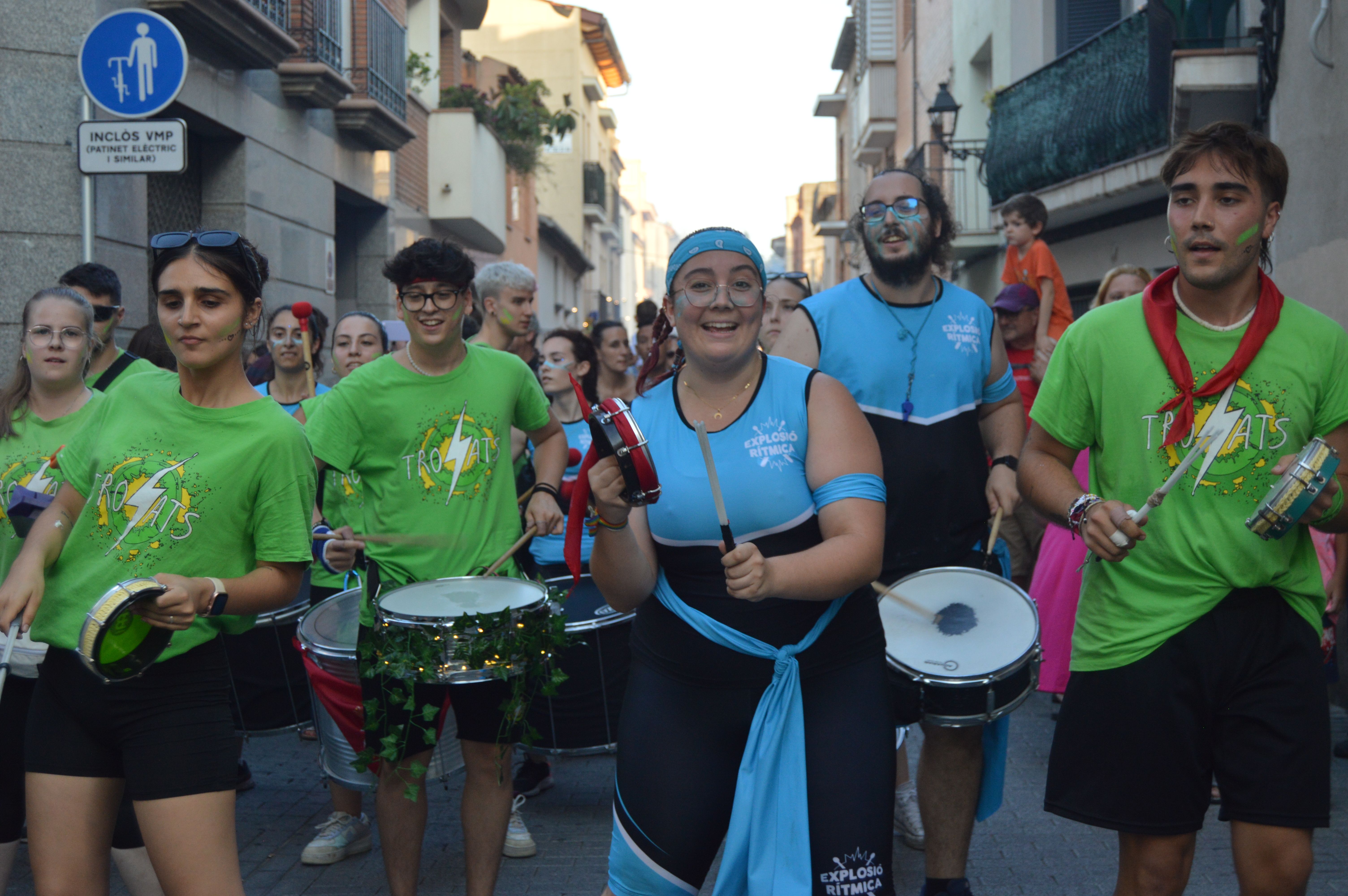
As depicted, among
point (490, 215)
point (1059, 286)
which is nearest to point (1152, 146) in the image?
point (1059, 286)

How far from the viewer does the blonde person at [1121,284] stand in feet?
21.6

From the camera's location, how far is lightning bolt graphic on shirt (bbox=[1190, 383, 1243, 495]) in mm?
3154

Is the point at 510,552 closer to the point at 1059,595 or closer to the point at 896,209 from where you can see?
the point at 896,209

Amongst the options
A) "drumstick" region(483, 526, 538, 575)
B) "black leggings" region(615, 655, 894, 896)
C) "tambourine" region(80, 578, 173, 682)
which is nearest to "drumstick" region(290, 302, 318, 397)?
"drumstick" region(483, 526, 538, 575)

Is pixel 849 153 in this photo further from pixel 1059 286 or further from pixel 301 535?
pixel 301 535

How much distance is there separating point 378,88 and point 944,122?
27.0 feet

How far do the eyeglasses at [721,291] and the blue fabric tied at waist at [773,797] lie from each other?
0.75m

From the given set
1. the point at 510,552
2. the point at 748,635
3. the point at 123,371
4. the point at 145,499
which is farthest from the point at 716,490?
the point at 123,371

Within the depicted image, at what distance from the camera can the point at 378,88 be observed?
50.5ft

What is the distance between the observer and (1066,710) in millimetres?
3367

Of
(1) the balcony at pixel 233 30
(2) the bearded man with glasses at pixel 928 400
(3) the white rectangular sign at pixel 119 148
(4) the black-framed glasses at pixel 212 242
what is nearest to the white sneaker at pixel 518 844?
(2) the bearded man with glasses at pixel 928 400

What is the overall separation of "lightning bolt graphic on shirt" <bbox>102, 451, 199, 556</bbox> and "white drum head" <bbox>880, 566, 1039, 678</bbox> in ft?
6.49

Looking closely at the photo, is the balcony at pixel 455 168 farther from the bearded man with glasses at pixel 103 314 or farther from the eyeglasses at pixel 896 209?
the eyeglasses at pixel 896 209

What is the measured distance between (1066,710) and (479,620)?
167 centimetres
